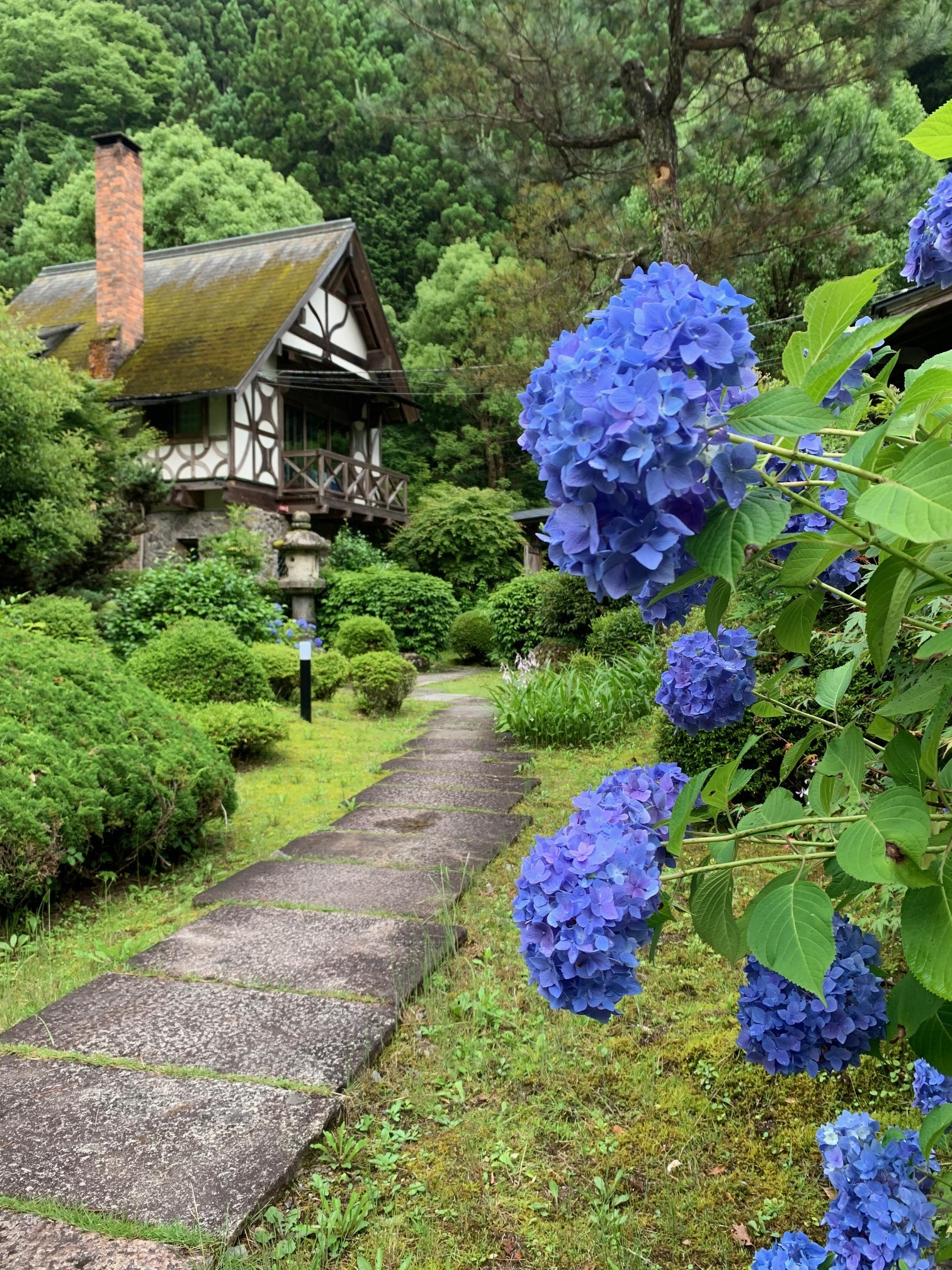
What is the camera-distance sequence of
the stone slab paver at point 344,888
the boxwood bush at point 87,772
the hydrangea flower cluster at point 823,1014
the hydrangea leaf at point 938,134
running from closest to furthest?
the hydrangea leaf at point 938,134, the hydrangea flower cluster at point 823,1014, the boxwood bush at point 87,772, the stone slab paver at point 344,888

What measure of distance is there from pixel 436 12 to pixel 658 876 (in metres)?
11.1

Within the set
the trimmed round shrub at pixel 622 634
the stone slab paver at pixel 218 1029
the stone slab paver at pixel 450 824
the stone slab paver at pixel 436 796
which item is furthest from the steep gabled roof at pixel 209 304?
the stone slab paver at pixel 218 1029

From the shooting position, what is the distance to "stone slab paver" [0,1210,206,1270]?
143 cm

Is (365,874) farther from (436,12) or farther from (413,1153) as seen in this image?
(436,12)

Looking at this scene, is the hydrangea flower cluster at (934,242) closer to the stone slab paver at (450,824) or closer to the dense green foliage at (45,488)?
the stone slab paver at (450,824)

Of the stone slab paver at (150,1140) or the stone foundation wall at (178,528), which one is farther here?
the stone foundation wall at (178,528)

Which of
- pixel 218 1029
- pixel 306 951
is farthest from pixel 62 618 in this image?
pixel 218 1029

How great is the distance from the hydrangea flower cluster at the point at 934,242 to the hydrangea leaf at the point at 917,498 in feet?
2.78

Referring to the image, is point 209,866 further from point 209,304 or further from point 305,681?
point 209,304

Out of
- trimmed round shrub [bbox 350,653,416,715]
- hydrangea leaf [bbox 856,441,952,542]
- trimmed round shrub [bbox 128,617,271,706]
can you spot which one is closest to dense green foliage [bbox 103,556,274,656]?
trimmed round shrub [bbox 350,653,416,715]

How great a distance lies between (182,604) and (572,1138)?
8074 millimetres

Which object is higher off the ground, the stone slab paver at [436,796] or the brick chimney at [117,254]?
the brick chimney at [117,254]

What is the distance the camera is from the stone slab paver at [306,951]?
97.7 inches

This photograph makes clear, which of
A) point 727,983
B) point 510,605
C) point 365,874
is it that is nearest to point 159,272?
point 510,605
